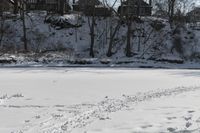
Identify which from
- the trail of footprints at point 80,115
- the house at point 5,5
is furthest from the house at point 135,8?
the trail of footprints at point 80,115

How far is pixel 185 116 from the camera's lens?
11695mm

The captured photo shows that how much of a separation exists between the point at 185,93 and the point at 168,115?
5.90 m

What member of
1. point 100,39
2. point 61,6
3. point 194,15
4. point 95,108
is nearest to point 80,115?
point 95,108

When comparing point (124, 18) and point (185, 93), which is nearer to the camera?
point (185, 93)

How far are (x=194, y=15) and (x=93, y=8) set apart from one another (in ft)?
44.6

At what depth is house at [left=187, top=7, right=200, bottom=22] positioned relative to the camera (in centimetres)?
5547

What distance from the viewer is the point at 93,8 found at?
50.5m

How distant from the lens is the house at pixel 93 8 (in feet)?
166

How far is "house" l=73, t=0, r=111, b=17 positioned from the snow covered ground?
Result: 1225 inches

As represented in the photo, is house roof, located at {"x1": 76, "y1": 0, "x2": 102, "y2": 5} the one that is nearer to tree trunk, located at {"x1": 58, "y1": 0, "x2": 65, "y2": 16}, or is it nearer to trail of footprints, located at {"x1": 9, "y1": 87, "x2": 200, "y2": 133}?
tree trunk, located at {"x1": 58, "y1": 0, "x2": 65, "y2": 16}

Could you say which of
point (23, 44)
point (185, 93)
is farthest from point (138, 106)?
point (23, 44)

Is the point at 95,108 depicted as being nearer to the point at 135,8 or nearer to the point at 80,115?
the point at 80,115

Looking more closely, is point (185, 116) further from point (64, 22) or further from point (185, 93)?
point (64, 22)

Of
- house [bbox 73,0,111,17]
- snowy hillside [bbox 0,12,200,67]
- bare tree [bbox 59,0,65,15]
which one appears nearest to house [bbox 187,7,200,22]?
snowy hillside [bbox 0,12,200,67]
